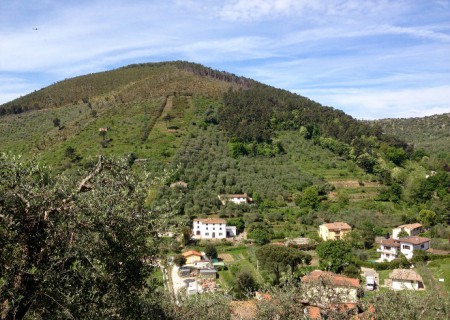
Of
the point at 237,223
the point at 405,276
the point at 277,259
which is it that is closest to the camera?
the point at 405,276

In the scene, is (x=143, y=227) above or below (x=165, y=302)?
above

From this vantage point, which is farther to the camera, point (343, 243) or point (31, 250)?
point (343, 243)

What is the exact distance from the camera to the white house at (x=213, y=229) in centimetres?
5359

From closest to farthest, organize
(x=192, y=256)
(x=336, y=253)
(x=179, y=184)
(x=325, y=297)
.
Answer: (x=325, y=297), (x=336, y=253), (x=192, y=256), (x=179, y=184)

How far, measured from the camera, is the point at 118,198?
7.62m

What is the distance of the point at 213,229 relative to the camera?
5381 centimetres

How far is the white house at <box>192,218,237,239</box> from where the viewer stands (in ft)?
176

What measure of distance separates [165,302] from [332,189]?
54.5m

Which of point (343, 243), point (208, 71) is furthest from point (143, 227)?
point (208, 71)

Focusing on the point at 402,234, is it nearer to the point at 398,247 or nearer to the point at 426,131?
the point at 398,247

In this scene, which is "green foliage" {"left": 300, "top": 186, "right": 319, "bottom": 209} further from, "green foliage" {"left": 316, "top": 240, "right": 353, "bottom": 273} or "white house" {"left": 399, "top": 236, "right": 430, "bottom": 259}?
"green foliage" {"left": 316, "top": 240, "right": 353, "bottom": 273}

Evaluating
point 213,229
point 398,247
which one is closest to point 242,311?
point 398,247

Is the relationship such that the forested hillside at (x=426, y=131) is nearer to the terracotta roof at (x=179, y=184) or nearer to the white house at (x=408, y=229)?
the white house at (x=408, y=229)

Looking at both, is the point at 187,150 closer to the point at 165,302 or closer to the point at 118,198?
the point at 165,302
